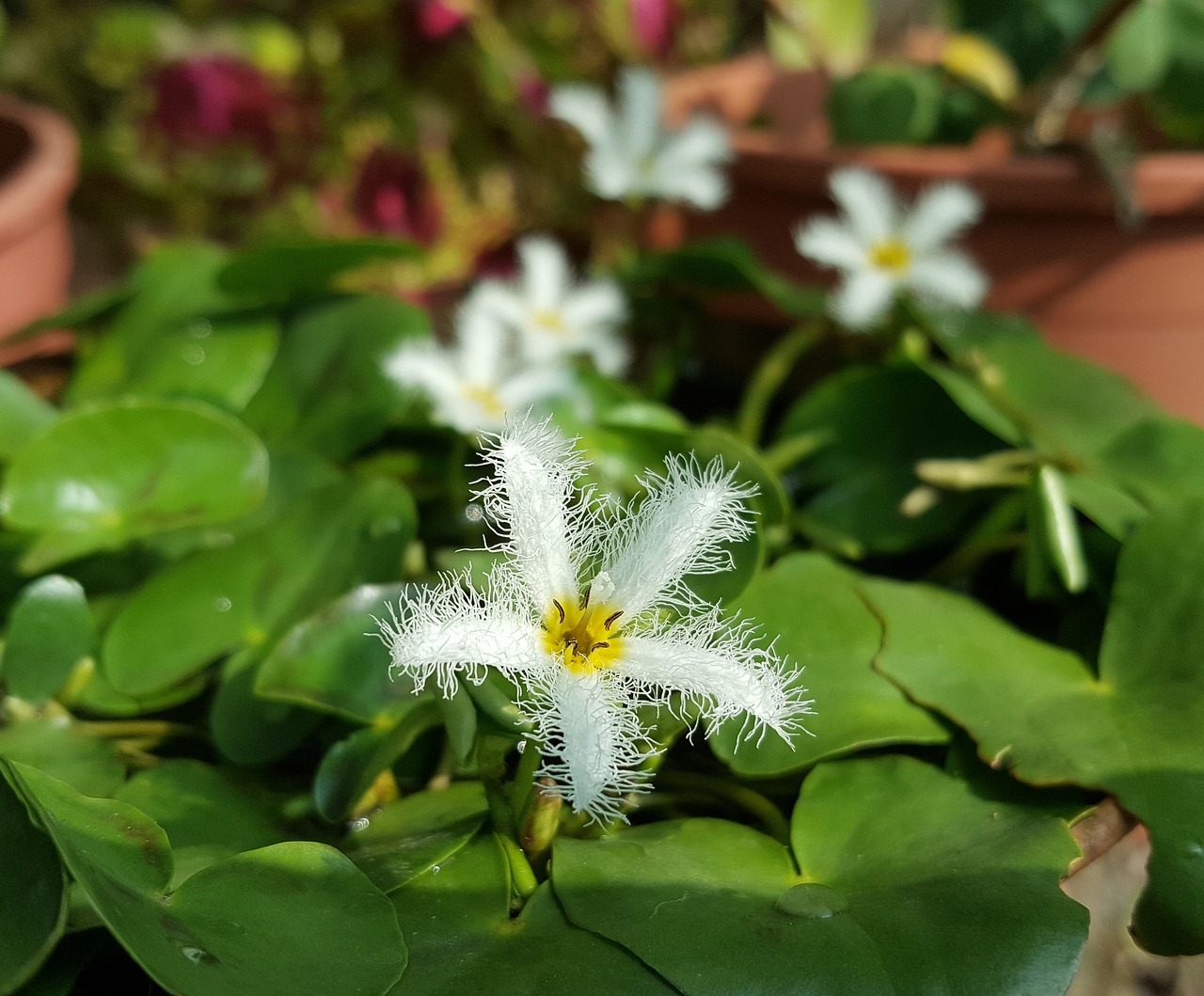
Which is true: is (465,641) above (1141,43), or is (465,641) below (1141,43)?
below

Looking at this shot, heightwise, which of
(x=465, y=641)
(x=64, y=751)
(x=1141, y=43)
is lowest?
(x=64, y=751)

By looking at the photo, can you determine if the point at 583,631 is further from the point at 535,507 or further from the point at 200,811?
the point at 200,811

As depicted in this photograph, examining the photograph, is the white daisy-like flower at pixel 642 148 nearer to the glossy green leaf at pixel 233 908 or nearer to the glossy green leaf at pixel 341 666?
the glossy green leaf at pixel 341 666

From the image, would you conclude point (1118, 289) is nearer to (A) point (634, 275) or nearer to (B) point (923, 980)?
(A) point (634, 275)

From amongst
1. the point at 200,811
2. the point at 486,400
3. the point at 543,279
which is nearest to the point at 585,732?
the point at 200,811

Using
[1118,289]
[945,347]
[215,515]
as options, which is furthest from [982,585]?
[215,515]

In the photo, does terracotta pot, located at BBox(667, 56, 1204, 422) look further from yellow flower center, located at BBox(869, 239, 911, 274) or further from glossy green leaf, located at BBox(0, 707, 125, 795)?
glossy green leaf, located at BBox(0, 707, 125, 795)
